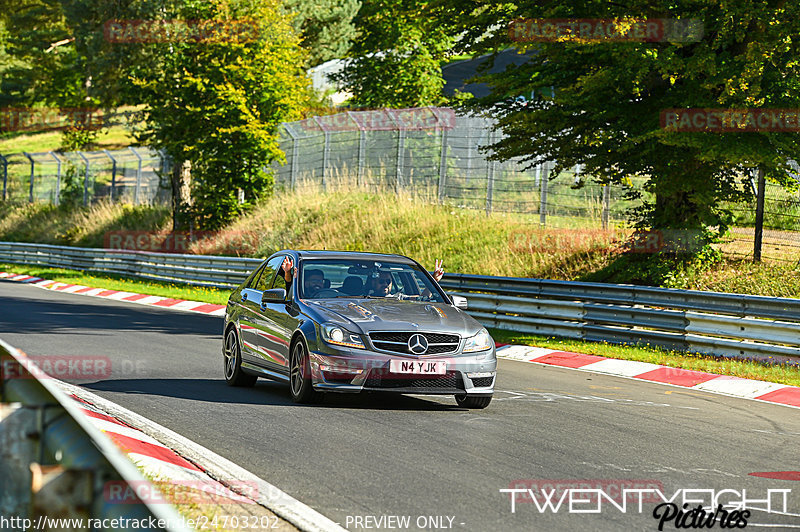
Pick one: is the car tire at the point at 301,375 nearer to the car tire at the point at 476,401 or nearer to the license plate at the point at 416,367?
the license plate at the point at 416,367

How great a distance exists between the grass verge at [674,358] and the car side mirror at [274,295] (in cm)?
619

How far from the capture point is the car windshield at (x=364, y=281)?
34.7 feet

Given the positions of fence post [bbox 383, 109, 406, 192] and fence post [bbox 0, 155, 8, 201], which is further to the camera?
fence post [bbox 0, 155, 8, 201]

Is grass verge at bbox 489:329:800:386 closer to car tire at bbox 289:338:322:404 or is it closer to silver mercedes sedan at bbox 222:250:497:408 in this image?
silver mercedes sedan at bbox 222:250:497:408

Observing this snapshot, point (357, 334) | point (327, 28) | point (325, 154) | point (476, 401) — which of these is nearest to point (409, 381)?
point (357, 334)

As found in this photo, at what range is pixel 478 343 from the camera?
9.63 m

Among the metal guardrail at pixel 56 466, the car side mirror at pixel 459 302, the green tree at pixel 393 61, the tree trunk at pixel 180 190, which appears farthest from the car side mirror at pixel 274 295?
the green tree at pixel 393 61

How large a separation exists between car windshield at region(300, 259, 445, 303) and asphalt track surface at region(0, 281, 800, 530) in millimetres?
1093

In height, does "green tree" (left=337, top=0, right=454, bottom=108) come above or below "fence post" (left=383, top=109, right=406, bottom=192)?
above

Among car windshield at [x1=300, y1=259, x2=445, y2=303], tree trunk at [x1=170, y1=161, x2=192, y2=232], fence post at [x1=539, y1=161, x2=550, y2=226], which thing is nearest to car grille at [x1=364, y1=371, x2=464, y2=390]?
car windshield at [x1=300, y1=259, x2=445, y2=303]

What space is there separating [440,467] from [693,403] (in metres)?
4.99

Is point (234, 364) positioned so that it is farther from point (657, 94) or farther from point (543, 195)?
point (543, 195)

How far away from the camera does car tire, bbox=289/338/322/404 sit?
31.5ft

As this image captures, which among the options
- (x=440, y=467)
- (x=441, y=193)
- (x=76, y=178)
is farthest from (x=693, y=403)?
(x=76, y=178)
